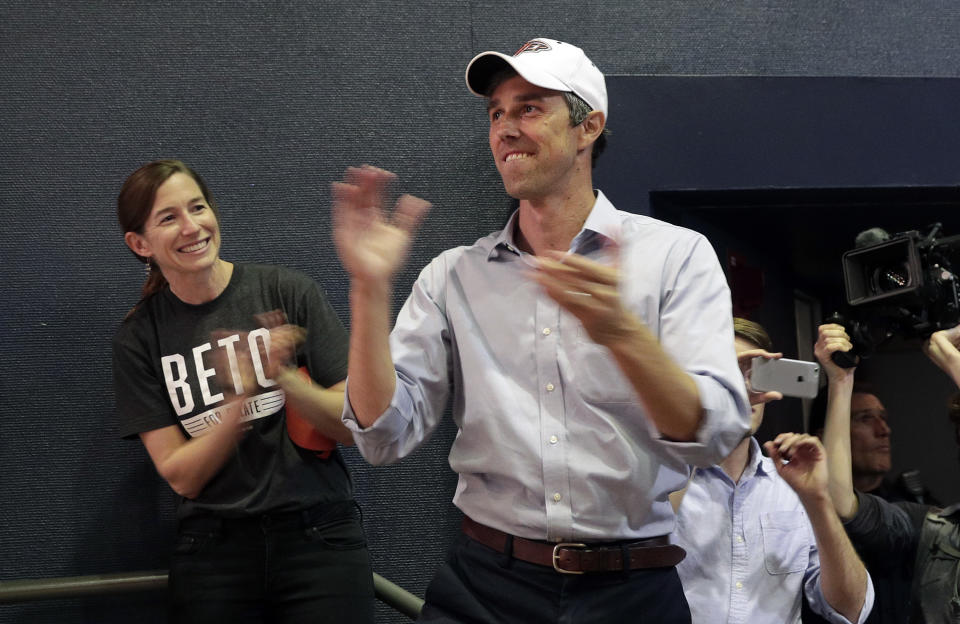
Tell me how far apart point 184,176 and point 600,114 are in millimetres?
1072

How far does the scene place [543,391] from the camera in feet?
5.68

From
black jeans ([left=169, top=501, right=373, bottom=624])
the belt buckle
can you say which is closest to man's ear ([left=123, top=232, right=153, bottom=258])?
black jeans ([left=169, top=501, right=373, bottom=624])

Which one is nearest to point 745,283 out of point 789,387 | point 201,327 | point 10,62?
point 789,387

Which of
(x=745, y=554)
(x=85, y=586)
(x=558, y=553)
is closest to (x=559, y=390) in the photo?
(x=558, y=553)

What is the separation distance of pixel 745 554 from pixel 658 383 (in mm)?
828

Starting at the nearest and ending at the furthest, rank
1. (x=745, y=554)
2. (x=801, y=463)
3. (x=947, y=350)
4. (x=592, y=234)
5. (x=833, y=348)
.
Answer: (x=592, y=234), (x=801, y=463), (x=745, y=554), (x=947, y=350), (x=833, y=348)

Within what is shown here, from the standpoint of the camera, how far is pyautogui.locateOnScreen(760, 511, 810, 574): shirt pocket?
7.08 feet

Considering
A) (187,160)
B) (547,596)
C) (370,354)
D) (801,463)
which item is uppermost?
(187,160)

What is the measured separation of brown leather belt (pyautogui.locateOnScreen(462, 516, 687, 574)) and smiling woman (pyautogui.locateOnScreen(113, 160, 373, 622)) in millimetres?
652

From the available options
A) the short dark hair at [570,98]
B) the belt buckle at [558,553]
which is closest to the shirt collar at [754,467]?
the belt buckle at [558,553]

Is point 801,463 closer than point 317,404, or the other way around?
point 801,463

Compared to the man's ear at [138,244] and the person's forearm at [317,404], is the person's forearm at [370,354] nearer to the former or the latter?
the person's forearm at [317,404]

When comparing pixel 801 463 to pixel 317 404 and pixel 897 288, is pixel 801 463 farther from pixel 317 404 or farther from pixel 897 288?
pixel 317 404

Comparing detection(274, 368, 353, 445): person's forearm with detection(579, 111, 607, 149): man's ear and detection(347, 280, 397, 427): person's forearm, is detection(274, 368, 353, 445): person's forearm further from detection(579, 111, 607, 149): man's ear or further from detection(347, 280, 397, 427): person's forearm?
detection(579, 111, 607, 149): man's ear
